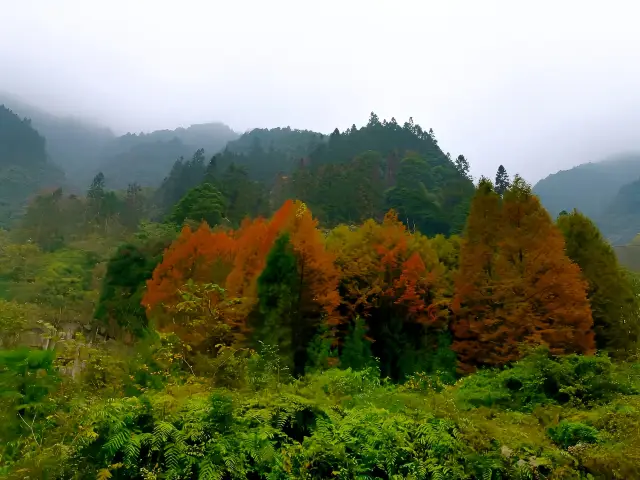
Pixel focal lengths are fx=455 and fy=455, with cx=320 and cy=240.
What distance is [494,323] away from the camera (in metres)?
17.2

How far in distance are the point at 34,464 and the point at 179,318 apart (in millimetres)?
10702

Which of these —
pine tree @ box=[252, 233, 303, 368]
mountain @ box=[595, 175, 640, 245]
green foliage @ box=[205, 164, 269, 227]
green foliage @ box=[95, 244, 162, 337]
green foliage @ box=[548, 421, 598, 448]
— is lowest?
green foliage @ box=[95, 244, 162, 337]

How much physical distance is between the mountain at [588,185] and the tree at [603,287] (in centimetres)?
12313

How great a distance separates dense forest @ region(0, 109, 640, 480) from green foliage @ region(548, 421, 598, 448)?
0.03 m

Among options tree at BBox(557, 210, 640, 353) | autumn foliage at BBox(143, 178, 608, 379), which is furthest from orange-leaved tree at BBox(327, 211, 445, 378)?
tree at BBox(557, 210, 640, 353)

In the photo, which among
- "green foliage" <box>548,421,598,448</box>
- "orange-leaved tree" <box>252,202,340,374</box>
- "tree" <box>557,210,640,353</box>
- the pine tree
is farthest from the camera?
"tree" <box>557,210,640,353</box>

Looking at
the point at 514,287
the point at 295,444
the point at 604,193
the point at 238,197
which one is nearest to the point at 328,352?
the point at 514,287

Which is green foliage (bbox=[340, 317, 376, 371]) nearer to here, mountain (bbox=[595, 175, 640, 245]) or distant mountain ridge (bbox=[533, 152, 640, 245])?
distant mountain ridge (bbox=[533, 152, 640, 245])

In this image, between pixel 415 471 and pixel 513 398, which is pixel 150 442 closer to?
pixel 415 471

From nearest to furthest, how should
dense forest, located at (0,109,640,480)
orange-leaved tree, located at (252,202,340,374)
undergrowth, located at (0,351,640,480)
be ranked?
undergrowth, located at (0,351,640,480), dense forest, located at (0,109,640,480), orange-leaved tree, located at (252,202,340,374)

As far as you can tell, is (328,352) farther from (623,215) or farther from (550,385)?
(623,215)

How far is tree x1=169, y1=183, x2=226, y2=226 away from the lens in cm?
4829

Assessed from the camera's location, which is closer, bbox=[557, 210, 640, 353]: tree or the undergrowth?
the undergrowth

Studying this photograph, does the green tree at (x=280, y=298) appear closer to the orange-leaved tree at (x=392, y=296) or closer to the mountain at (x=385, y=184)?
the orange-leaved tree at (x=392, y=296)
